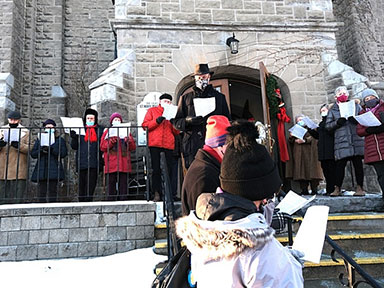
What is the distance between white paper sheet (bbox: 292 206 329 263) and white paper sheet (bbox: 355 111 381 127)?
155 inches

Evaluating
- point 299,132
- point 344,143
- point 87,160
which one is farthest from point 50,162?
point 344,143

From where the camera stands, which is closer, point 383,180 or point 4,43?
point 383,180

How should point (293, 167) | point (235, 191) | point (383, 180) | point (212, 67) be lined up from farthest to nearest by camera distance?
point (212, 67), point (293, 167), point (383, 180), point (235, 191)

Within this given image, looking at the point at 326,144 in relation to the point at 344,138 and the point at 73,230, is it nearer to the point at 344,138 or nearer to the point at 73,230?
the point at 344,138

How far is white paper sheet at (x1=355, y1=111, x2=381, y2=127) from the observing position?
4.95 m

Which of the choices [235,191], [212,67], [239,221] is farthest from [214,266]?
[212,67]

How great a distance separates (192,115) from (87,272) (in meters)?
2.55

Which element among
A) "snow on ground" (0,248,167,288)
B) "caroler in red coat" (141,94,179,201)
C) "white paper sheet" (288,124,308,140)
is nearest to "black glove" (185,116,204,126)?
"caroler in red coat" (141,94,179,201)

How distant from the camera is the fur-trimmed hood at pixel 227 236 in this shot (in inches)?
50.6

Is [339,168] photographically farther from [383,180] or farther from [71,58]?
[71,58]

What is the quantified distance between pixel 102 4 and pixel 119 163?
28.4ft

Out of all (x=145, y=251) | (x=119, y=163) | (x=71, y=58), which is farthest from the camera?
(x=71, y=58)

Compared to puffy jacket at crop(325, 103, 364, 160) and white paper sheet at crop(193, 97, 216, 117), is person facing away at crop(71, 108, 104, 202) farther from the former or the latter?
puffy jacket at crop(325, 103, 364, 160)

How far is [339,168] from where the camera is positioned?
5.80 meters
